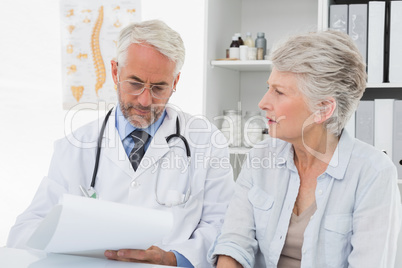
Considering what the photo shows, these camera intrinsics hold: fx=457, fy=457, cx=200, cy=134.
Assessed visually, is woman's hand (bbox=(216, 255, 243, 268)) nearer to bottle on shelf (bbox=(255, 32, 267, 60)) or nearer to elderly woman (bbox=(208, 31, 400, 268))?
elderly woman (bbox=(208, 31, 400, 268))

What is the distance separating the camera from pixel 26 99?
2795 millimetres

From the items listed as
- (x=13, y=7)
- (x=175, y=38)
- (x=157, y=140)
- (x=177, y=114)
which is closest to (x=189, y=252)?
(x=157, y=140)

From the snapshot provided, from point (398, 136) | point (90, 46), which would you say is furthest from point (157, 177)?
point (90, 46)

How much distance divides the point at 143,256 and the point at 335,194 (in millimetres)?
541

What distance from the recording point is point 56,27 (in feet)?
9.18

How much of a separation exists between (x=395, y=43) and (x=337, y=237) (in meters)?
1.03

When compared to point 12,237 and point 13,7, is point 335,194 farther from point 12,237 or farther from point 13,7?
point 13,7

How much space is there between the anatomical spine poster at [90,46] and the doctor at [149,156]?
1168mm

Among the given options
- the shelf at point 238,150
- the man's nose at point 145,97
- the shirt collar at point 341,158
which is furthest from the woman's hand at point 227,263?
the shelf at point 238,150

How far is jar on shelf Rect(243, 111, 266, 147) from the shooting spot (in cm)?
217

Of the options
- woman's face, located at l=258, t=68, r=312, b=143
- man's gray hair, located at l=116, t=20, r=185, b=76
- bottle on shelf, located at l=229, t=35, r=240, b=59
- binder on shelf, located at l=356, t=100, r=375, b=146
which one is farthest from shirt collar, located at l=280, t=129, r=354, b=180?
bottle on shelf, located at l=229, t=35, r=240, b=59

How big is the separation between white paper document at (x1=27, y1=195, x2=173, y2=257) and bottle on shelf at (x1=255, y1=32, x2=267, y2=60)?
130 cm

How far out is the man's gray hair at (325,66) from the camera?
4.14ft

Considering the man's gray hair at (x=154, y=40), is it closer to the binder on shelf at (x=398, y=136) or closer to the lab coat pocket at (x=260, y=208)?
the lab coat pocket at (x=260, y=208)
